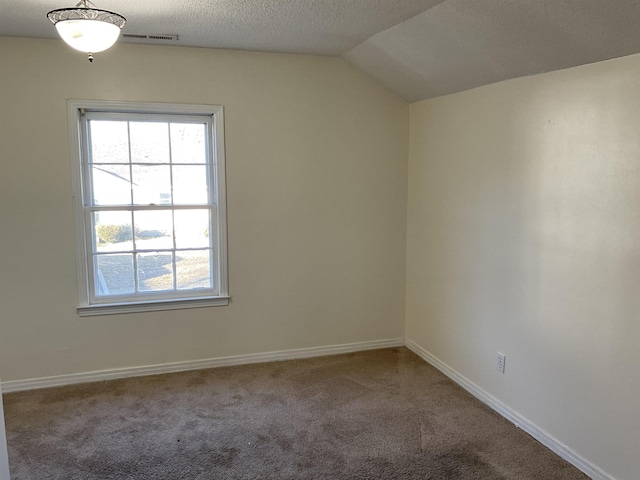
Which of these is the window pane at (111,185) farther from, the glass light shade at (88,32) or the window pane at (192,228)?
the glass light shade at (88,32)

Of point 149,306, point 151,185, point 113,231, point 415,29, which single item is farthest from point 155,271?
point 415,29

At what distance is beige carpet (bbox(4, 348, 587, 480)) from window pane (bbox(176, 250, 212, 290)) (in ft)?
2.15

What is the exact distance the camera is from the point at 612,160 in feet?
7.30

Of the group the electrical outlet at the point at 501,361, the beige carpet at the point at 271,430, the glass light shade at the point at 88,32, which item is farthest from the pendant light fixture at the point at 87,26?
the electrical outlet at the point at 501,361

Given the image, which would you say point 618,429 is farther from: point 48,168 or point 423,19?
point 48,168

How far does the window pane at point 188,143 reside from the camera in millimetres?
3526

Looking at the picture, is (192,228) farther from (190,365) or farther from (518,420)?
(518,420)

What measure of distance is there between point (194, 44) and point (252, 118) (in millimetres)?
614

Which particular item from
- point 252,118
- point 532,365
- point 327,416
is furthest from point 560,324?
point 252,118

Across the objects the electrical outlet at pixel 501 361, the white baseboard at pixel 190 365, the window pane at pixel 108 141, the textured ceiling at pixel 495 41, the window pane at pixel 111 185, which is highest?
the textured ceiling at pixel 495 41

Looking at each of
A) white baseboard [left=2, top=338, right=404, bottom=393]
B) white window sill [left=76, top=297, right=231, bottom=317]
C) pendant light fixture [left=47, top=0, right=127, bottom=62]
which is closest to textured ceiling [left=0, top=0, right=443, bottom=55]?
pendant light fixture [left=47, top=0, right=127, bottom=62]

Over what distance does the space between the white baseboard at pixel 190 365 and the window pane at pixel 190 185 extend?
1.20 m

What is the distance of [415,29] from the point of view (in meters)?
2.82

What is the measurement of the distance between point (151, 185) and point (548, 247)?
260 centimetres
